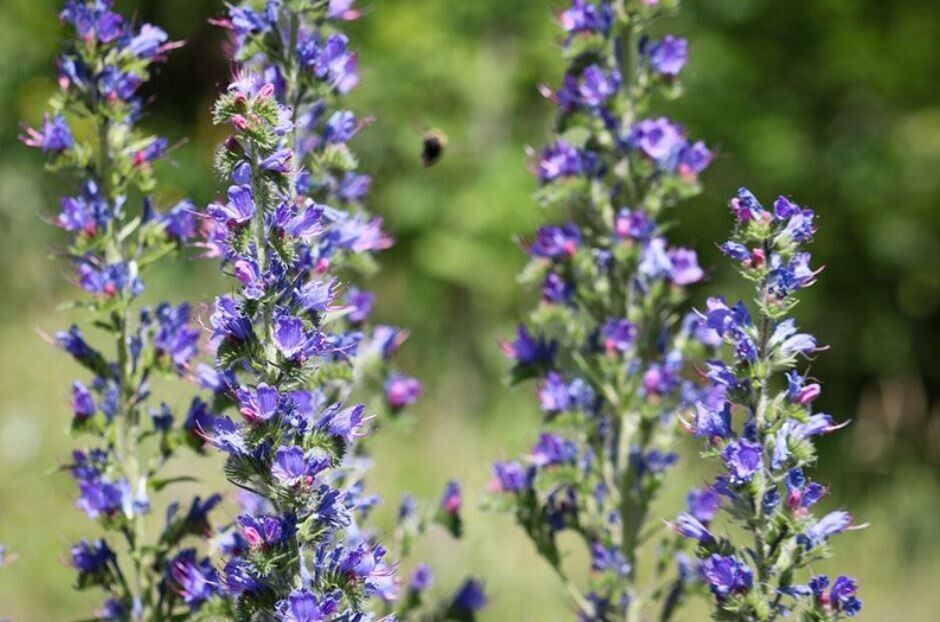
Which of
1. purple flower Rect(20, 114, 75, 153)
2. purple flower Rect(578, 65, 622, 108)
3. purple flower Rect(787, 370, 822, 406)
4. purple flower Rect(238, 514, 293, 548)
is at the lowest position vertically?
purple flower Rect(238, 514, 293, 548)

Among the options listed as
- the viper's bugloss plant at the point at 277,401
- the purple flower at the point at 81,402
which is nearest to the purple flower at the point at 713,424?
the viper's bugloss plant at the point at 277,401

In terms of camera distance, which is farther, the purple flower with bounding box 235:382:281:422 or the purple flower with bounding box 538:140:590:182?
the purple flower with bounding box 538:140:590:182

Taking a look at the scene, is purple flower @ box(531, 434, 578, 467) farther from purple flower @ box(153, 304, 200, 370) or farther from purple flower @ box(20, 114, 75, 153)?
purple flower @ box(20, 114, 75, 153)

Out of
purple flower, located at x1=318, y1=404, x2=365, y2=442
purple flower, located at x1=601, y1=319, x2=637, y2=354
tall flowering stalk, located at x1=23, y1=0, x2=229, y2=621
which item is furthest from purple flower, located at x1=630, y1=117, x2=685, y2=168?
purple flower, located at x1=318, y1=404, x2=365, y2=442

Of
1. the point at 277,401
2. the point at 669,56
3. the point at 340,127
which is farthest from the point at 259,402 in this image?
the point at 669,56

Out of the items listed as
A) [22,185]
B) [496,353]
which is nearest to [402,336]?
[496,353]

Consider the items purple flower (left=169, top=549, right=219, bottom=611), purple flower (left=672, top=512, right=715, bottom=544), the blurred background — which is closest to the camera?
purple flower (left=672, top=512, right=715, bottom=544)
